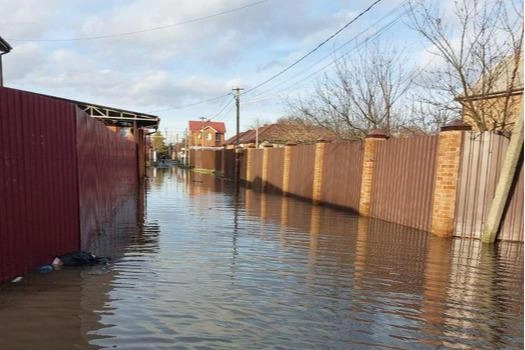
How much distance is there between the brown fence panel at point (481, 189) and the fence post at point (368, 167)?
12.6ft

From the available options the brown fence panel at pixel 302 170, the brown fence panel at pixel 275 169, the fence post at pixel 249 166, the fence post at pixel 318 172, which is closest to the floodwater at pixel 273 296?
the fence post at pixel 318 172

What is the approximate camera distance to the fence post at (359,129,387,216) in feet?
42.9

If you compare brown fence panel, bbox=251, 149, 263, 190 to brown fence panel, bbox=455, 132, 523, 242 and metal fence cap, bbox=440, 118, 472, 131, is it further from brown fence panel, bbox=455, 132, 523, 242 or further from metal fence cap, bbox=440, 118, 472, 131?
brown fence panel, bbox=455, 132, 523, 242

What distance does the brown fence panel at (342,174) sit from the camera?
14.0m

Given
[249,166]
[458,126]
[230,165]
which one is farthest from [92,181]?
[230,165]

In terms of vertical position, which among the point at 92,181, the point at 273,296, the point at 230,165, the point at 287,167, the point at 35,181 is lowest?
the point at 273,296

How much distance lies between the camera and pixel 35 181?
18.7 ft

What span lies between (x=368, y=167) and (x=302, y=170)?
5748mm

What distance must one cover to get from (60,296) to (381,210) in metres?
9.14

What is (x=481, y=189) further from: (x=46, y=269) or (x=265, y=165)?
(x=265, y=165)

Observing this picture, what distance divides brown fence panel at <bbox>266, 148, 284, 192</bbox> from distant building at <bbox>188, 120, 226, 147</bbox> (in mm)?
74682

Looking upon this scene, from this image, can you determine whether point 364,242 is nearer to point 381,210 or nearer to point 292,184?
point 381,210

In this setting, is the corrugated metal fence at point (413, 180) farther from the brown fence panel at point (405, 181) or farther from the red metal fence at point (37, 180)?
the red metal fence at point (37, 180)

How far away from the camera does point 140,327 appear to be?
4.20 metres
